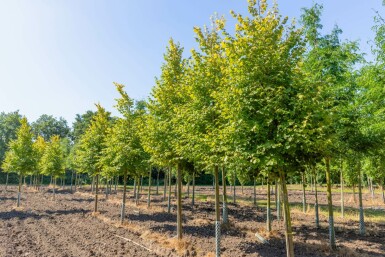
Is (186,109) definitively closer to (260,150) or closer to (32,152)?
(260,150)

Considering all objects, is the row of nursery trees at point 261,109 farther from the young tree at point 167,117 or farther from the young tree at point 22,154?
the young tree at point 22,154

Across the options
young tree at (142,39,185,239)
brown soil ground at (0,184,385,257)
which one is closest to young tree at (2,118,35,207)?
brown soil ground at (0,184,385,257)

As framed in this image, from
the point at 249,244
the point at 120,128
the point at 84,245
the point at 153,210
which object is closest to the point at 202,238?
the point at 249,244

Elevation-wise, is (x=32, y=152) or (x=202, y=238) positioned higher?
(x=32, y=152)

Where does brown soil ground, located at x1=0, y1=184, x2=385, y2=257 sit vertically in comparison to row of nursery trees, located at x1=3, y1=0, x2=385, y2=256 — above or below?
below

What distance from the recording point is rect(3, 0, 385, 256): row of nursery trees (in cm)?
720

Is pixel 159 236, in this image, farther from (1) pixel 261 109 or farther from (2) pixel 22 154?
(2) pixel 22 154

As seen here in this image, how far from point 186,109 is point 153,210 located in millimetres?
14004

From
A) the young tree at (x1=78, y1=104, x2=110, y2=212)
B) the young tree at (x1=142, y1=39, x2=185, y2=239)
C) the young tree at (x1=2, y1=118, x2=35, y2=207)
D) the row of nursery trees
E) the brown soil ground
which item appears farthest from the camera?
the young tree at (x1=2, y1=118, x2=35, y2=207)

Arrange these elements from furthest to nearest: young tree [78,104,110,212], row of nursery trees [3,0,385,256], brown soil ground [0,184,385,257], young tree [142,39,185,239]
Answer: young tree [78,104,110,212], young tree [142,39,185,239], brown soil ground [0,184,385,257], row of nursery trees [3,0,385,256]

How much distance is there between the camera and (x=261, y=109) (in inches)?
284

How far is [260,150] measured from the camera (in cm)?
716

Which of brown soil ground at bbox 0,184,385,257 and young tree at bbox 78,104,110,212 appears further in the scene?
young tree at bbox 78,104,110,212

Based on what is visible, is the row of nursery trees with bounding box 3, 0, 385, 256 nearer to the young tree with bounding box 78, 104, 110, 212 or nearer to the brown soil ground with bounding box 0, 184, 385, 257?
the young tree with bounding box 78, 104, 110, 212
